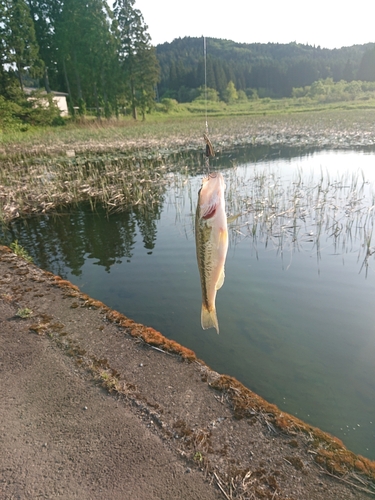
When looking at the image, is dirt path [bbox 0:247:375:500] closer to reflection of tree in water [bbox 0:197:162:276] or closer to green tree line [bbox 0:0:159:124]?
reflection of tree in water [bbox 0:197:162:276]

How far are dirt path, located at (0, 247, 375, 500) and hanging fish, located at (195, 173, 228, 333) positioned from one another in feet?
4.16

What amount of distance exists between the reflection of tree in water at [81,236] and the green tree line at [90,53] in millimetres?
27142

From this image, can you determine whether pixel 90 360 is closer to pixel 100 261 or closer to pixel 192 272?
pixel 192 272

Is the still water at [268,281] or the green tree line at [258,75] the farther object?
the green tree line at [258,75]

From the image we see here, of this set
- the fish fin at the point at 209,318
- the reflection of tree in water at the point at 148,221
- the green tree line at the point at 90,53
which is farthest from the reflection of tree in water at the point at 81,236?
the green tree line at the point at 90,53

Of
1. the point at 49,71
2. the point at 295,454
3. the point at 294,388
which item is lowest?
the point at 294,388

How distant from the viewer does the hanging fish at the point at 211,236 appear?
6.98 ft

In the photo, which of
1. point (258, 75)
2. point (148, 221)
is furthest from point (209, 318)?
point (258, 75)

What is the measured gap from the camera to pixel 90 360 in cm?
403

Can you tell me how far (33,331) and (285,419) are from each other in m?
3.50

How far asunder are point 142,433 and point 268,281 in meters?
4.30

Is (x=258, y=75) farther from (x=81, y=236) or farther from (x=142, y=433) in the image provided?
(x=142, y=433)

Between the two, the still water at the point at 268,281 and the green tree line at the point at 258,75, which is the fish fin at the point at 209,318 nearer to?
the still water at the point at 268,281

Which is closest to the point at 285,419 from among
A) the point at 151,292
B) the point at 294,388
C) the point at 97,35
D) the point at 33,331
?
the point at 294,388
